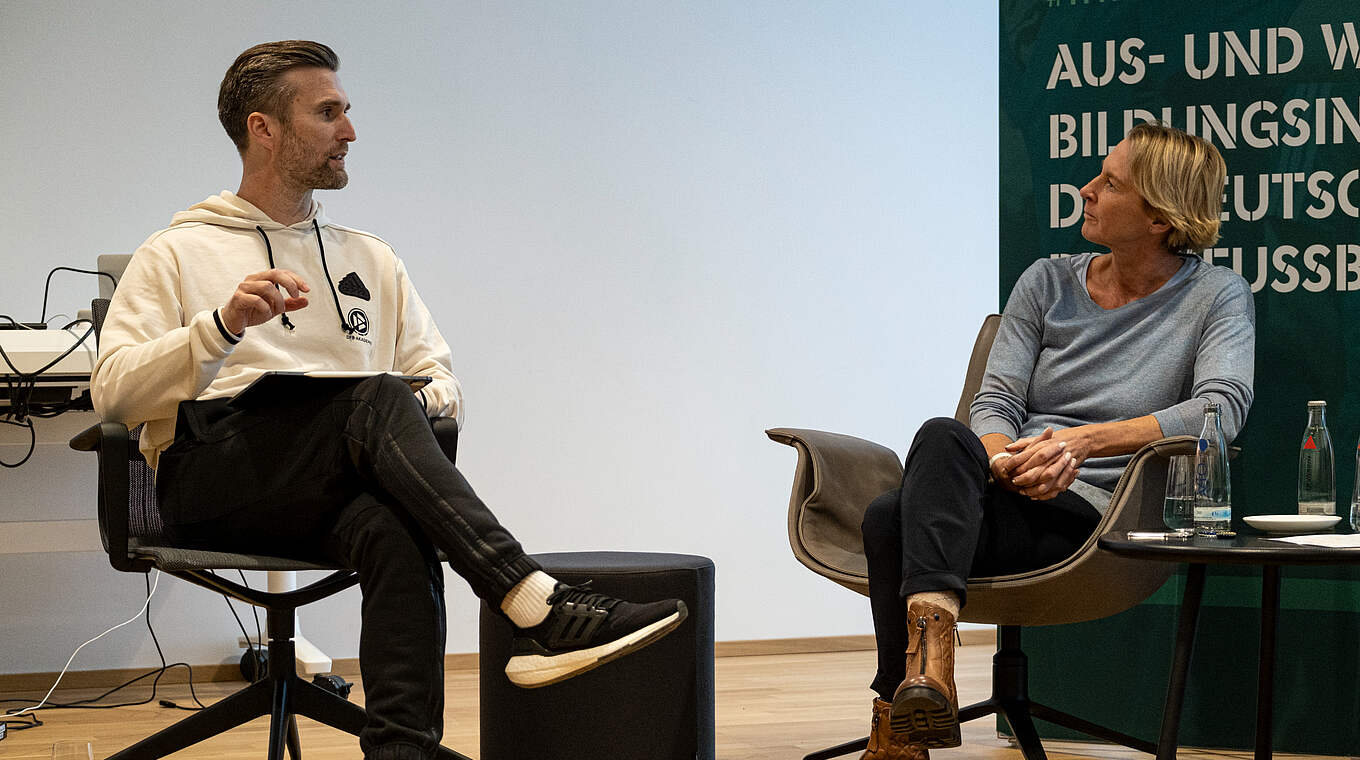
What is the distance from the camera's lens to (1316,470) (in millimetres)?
2250

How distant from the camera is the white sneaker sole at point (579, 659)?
184 cm

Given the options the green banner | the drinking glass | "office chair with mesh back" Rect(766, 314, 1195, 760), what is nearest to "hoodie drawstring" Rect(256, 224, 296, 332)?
"office chair with mesh back" Rect(766, 314, 1195, 760)

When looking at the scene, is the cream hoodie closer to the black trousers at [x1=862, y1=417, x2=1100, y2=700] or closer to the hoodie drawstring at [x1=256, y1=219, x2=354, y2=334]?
the hoodie drawstring at [x1=256, y1=219, x2=354, y2=334]

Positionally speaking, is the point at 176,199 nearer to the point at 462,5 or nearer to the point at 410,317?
the point at 462,5

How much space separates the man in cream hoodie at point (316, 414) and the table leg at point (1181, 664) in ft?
2.75

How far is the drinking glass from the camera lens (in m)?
2.07

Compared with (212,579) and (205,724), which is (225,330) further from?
(205,724)

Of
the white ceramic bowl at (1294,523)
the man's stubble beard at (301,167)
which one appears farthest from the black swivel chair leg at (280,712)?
the white ceramic bowl at (1294,523)

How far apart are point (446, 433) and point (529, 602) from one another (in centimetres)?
44

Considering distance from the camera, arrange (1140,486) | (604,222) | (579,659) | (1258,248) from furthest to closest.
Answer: (604,222)
(1258,248)
(1140,486)
(579,659)

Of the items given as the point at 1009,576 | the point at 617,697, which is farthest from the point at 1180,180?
the point at 617,697

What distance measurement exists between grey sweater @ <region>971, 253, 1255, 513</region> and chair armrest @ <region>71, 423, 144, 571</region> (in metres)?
1.51

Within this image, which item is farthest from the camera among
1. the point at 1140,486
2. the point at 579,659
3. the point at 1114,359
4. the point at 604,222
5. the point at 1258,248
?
the point at 604,222

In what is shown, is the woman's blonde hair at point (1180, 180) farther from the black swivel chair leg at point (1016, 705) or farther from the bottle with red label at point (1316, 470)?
the black swivel chair leg at point (1016, 705)
